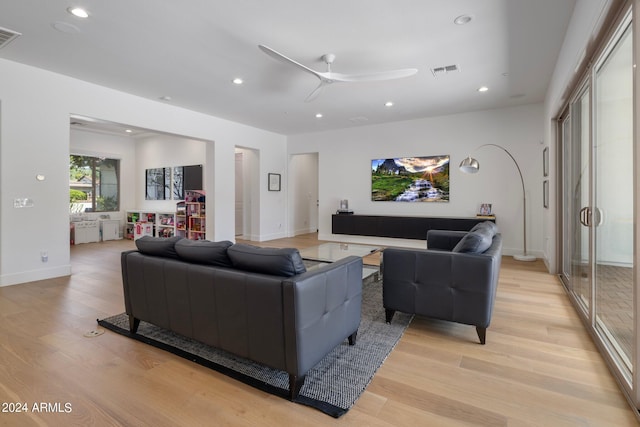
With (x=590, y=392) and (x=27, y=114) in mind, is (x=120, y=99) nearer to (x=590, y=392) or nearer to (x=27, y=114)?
(x=27, y=114)

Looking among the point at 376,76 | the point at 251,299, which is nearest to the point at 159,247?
the point at 251,299

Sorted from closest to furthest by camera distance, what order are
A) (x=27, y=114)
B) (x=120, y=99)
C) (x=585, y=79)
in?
(x=585, y=79) < (x=27, y=114) < (x=120, y=99)

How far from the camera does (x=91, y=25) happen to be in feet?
10.1

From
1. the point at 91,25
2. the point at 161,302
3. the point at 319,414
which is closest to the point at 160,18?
the point at 91,25

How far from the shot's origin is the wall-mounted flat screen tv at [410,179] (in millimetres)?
6535

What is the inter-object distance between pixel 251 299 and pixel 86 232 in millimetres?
7745

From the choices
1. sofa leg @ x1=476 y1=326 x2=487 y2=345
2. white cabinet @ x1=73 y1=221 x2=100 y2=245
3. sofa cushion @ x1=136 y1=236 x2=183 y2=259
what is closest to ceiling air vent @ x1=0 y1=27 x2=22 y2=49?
sofa cushion @ x1=136 y1=236 x2=183 y2=259

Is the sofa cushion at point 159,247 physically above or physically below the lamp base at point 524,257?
above

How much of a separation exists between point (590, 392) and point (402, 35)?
327 centimetres

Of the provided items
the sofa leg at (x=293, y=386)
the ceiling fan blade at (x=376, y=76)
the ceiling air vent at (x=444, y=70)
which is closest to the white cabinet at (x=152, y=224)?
the ceiling fan blade at (x=376, y=76)

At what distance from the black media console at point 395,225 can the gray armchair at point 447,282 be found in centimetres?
332

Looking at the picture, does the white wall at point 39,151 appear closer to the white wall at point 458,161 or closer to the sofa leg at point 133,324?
the sofa leg at point 133,324

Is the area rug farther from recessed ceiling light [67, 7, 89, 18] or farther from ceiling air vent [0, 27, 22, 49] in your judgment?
ceiling air vent [0, 27, 22, 49]

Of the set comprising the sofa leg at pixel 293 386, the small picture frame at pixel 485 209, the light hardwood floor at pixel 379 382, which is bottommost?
the light hardwood floor at pixel 379 382
